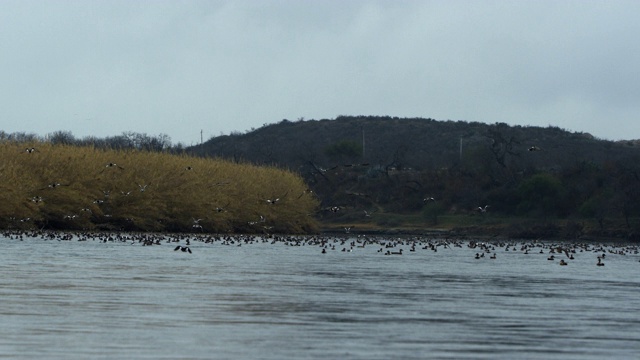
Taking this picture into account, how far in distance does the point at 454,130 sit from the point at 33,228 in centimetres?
13240

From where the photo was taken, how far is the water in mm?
18375

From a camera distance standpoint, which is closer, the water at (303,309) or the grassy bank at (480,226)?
the water at (303,309)

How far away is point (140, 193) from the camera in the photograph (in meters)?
77.2

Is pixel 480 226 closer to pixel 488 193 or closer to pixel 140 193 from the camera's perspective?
pixel 488 193

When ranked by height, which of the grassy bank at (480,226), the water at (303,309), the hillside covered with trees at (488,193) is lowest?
the water at (303,309)

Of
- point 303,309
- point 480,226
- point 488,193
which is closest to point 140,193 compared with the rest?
point 480,226

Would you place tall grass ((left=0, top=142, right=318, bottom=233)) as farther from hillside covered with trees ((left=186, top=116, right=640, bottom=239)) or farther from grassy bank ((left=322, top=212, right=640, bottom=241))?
grassy bank ((left=322, top=212, right=640, bottom=241))

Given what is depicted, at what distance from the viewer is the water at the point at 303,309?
1838 centimetres

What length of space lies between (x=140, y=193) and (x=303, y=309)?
53879 mm

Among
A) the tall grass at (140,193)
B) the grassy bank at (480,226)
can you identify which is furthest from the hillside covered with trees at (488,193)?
the tall grass at (140,193)

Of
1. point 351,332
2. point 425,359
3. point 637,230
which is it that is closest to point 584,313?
point 351,332

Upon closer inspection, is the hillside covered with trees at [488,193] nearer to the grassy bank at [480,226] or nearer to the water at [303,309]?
the grassy bank at [480,226]

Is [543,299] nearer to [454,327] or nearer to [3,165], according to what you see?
[454,327]

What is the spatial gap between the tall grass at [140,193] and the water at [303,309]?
27.4 metres
